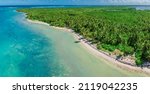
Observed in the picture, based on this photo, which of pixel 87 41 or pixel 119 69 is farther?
pixel 87 41

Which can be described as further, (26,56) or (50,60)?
(26,56)

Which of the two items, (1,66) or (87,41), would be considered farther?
(87,41)

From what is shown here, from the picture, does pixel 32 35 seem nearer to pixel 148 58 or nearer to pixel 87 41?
pixel 87 41

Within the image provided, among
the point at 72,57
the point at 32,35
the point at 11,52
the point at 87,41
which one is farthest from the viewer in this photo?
the point at 32,35

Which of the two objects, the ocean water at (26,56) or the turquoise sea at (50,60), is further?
the ocean water at (26,56)

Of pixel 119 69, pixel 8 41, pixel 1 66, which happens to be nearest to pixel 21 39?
pixel 8 41

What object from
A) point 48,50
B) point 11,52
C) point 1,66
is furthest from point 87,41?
point 1,66

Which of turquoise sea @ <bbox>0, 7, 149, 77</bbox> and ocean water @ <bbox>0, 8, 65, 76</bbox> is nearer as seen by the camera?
turquoise sea @ <bbox>0, 7, 149, 77</bbox>

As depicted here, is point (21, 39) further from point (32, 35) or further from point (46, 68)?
point (46, 68)

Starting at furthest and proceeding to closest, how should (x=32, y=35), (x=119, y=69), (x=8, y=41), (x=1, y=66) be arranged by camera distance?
1. (x=32, y=35)
2. (x=8, y=41)
3. (x=1, y=66)
4. (x=119, y=69)
